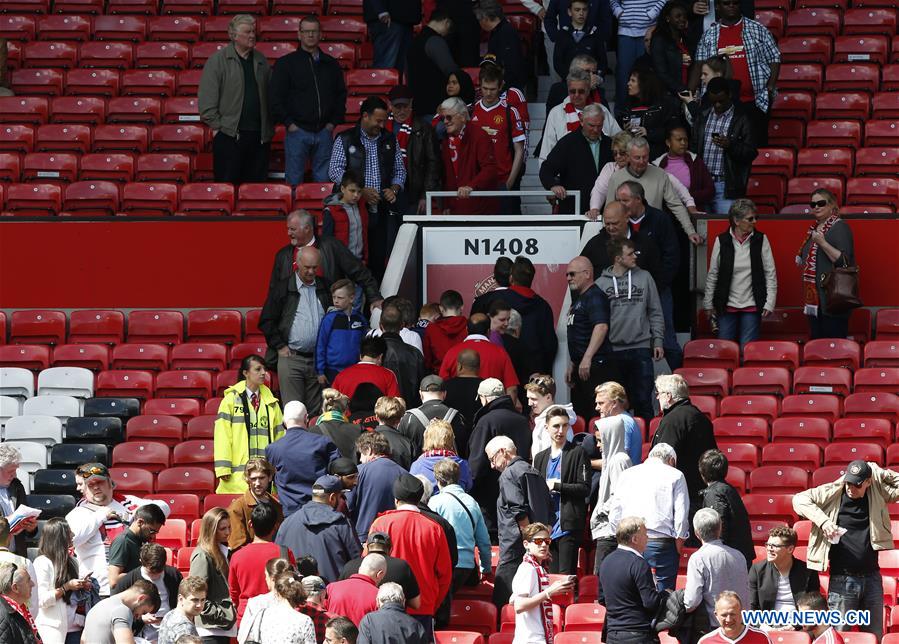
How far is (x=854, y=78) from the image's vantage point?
1642cm

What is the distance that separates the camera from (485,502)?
10.9 m

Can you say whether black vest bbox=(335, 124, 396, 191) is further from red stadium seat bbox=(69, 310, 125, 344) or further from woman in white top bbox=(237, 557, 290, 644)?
woman in white top bbox=(237, 557, 290, 644)

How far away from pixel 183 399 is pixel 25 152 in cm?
405

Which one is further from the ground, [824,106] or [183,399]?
[824,106]

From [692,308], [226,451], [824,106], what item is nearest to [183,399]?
[226,451]

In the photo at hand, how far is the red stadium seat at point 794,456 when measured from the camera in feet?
39.9

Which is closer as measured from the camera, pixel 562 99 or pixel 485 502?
pixel 485 502

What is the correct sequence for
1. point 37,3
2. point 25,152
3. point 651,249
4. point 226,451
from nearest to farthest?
point 226,451, point 651,249, point 25,152, point 37,3

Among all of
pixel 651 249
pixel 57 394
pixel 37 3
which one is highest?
pixel 37 3

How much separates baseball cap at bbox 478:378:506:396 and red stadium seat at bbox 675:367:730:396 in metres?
2.58

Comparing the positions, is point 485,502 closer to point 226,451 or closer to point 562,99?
point 226,451

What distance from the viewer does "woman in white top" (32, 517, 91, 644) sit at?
934cm

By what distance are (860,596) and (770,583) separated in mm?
610

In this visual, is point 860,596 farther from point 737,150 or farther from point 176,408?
point 176,408
